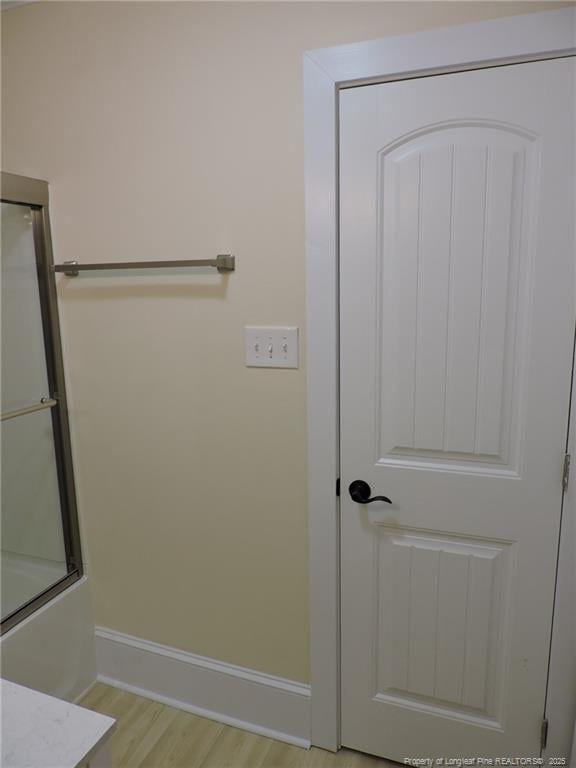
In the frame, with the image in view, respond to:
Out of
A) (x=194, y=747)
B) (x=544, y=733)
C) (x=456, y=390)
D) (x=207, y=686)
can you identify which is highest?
(x=456, y=390)

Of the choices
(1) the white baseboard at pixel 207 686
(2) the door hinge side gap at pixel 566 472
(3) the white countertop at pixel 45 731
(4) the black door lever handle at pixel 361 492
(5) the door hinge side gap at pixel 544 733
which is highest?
(2) the door hinge side gap at pixel 566 472

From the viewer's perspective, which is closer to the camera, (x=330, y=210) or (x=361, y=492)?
(x=330, y=210)

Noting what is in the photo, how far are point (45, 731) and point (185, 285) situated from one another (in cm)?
119

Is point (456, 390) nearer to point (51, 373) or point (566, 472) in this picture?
point (566, 472)

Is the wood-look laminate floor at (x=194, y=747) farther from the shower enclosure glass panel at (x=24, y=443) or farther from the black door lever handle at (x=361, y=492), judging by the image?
the black door lever handle at (x=361, y=492)

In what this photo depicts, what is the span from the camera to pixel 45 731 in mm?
975

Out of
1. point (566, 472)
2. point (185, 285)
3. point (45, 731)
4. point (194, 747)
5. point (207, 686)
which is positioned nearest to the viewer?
point (45, 731)

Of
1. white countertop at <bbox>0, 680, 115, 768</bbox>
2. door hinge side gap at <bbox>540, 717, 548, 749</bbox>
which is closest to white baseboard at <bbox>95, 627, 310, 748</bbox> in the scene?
door hinge side gap at <bbox>540, 717, 548, 749</bbox>

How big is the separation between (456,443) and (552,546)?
36cm

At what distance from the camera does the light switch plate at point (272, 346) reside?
1646 mm

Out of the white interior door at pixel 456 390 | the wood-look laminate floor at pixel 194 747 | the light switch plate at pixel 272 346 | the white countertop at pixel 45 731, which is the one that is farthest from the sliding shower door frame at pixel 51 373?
the white interior door at pixel 456 390

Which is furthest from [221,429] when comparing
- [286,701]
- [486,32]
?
[486,32]

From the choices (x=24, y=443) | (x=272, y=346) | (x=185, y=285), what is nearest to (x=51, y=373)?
(x=24, y=443)

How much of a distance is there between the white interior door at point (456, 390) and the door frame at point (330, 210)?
0.10 ft
